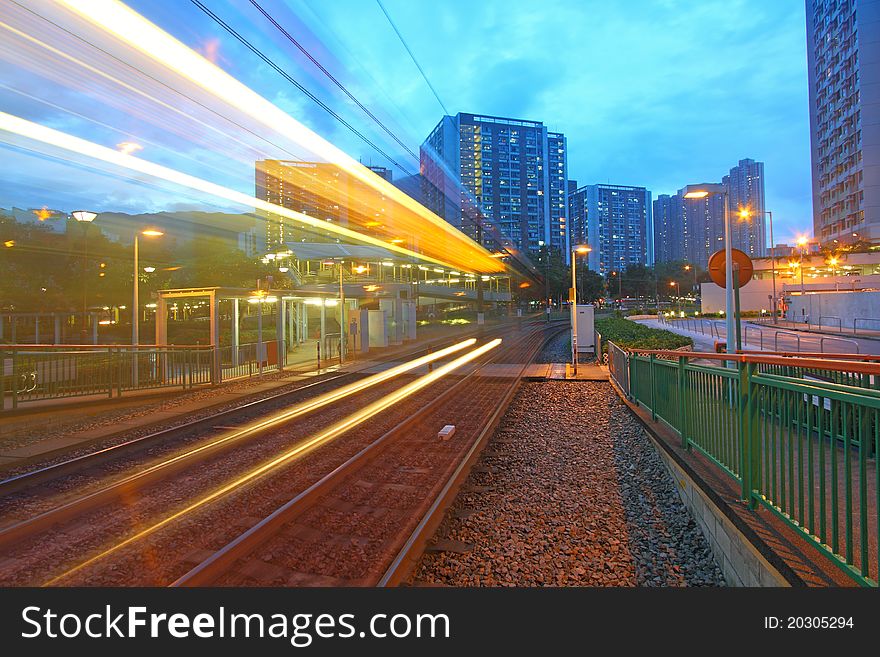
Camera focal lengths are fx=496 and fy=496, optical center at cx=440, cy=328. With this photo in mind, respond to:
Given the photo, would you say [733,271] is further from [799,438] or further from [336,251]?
[336,251]

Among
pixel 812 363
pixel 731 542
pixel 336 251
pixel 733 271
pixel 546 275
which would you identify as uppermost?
pixel 546 275

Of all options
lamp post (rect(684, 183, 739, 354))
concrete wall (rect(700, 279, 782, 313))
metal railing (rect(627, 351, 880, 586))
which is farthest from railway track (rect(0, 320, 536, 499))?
concrete wall (rect(700, 279, 782, 313))

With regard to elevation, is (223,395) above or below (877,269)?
below

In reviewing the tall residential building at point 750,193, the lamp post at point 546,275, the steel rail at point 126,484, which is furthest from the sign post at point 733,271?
the tall residential building at point 750,193

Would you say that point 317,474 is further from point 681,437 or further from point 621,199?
point 621,199

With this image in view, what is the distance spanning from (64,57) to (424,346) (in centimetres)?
2527

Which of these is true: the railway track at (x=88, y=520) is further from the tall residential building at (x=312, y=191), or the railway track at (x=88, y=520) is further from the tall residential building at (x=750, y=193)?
the tall residential building at (x=750, y=193)

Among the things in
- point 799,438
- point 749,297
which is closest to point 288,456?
point 799,438

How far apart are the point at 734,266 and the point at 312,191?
2288cm

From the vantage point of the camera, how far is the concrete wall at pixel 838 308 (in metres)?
35.0

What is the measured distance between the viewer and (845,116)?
69312 mm

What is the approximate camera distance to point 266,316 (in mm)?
35656

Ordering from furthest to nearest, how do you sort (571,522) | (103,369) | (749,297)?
(749,297) < (103,369) < (571,522)
